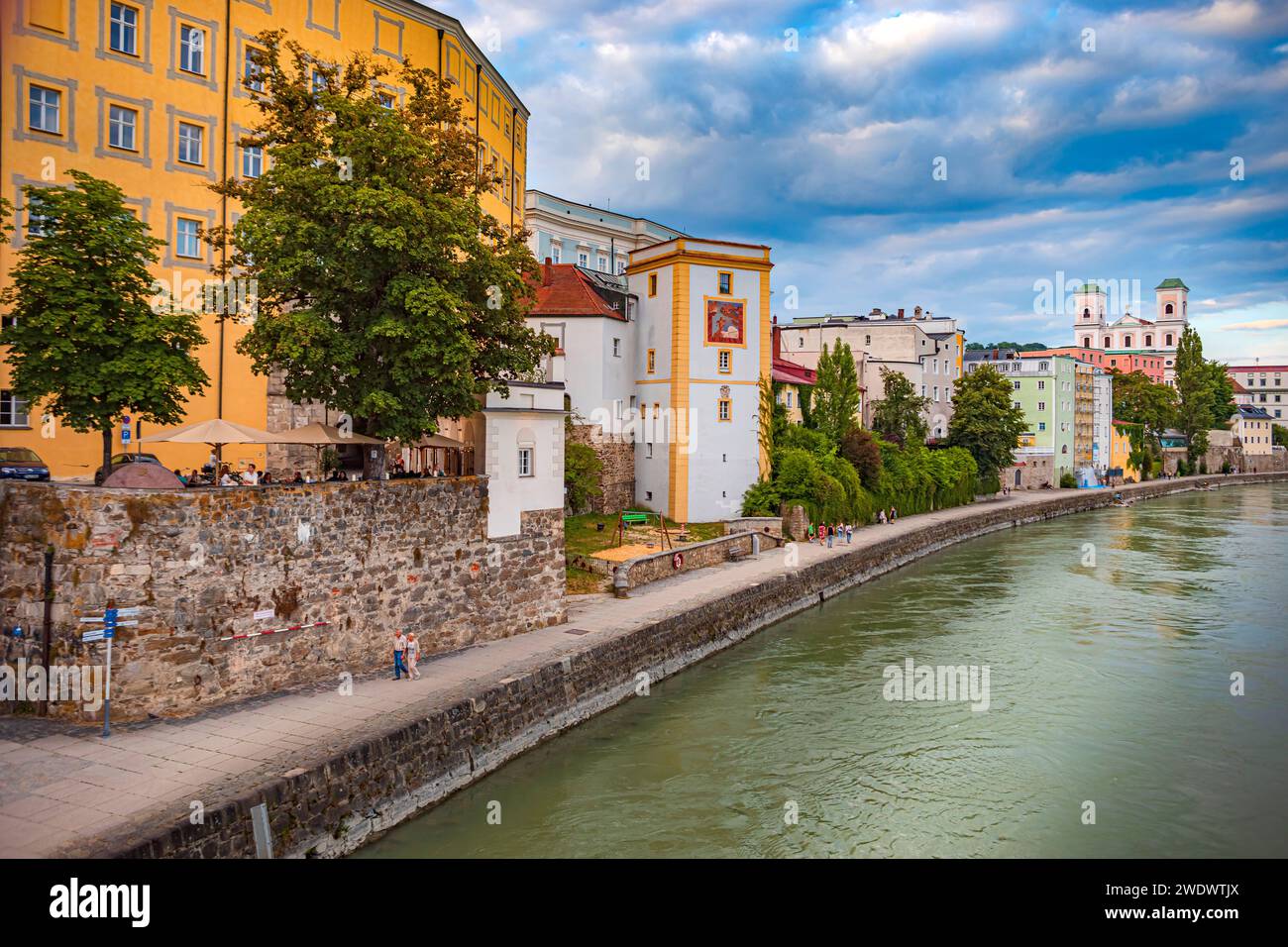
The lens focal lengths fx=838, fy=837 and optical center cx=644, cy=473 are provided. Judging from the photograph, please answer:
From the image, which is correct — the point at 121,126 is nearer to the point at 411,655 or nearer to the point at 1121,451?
the point at 411,655

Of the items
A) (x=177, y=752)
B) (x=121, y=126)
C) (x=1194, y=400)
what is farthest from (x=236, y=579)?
(x=1194, y=400)

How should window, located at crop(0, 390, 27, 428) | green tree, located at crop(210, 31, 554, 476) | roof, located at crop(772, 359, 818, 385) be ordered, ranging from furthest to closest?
roof, located at crop(772, 359, 818, 385), window, located at crop(0, 390, 27, 428), green tree, located at crop(210, 31, 554, 476)

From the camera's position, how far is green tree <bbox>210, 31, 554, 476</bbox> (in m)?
17.3

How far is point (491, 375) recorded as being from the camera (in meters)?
20.8

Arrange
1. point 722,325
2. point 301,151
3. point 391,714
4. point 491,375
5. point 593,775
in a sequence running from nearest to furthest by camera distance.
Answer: point 391,714 → point 593,775 → point 301,151 → point 491,375 → point 722,325

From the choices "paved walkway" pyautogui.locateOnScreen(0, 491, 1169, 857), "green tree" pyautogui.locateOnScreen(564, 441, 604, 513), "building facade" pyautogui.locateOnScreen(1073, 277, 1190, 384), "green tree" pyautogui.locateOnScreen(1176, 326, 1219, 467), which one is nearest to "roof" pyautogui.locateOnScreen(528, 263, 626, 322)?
"green tree" pyautogui.locateOnScreen(564, 441, 604, 513)

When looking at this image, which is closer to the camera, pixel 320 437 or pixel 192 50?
pixel 320 437

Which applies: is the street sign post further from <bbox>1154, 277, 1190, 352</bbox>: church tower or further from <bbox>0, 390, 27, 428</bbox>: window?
<bbox>1154, 277, 1190, 352</bbox>: church tower

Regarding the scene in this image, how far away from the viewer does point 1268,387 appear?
534 feet

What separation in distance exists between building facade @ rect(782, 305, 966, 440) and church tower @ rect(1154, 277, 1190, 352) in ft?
387

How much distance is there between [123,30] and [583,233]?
38.1 meters

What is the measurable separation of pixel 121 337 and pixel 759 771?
15453 mm
